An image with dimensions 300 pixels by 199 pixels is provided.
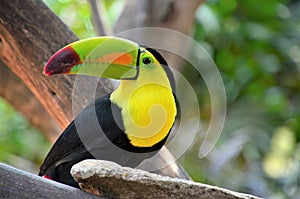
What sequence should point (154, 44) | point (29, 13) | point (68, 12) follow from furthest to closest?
point (68, 12) < point (154, 44) < point (29, 13)

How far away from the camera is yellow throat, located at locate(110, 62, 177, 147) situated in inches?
58.8

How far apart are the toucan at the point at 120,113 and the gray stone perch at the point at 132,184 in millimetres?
336

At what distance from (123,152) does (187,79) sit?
1.64 meters

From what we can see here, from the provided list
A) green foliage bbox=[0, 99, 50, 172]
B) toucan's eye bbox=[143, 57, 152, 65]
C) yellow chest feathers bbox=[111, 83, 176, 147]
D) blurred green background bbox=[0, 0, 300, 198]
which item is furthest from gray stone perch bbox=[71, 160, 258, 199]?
green foliage bbox=[0, 99, 50, 172]

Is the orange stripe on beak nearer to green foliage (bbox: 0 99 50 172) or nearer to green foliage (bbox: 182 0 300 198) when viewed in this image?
green foliage (bbox: 182 0 300 198)

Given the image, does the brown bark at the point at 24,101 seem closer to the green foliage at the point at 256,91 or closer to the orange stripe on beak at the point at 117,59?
the green foliage at the point at 256,91

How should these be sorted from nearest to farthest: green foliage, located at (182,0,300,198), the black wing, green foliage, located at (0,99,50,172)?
1. the black wing
2. green foliage, located at (182,0,300,198)
3. green foliage, located at (0,99,50,172)

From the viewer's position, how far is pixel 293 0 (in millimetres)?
3770

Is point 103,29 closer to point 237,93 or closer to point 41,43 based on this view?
point 41,43

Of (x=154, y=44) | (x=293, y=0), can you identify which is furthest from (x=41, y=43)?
(x=293, y=0)

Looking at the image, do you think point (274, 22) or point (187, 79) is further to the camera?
point (274, 22)

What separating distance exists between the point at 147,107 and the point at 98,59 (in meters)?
0.18

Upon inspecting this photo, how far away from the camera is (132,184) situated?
1143mm

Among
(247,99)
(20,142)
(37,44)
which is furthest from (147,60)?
(247,99)
